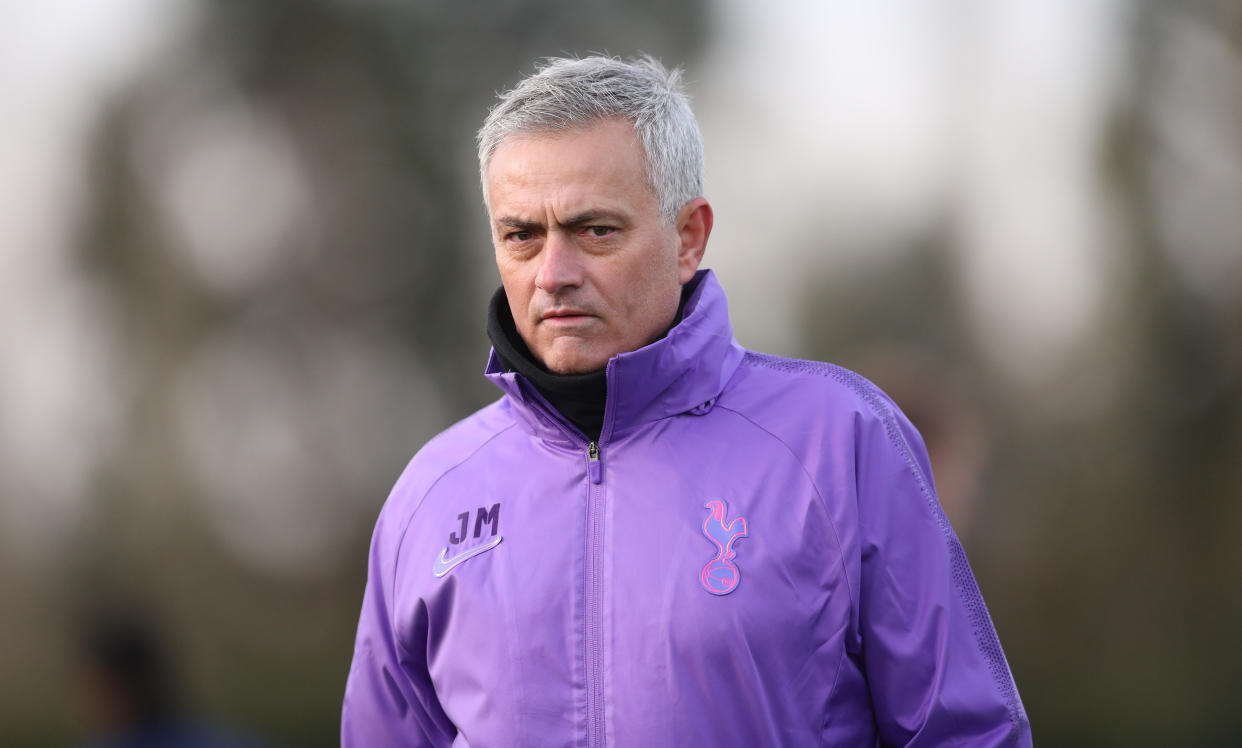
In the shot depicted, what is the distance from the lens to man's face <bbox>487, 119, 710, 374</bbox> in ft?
6.13

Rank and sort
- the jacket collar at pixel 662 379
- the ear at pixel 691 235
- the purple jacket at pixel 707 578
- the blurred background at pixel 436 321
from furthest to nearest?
1. the blurred background at pixel 436 321
2. the ear at pixel 691 235
3. the jacket collar at pixel 662 379
4. the purple jacket at pixel 707 578

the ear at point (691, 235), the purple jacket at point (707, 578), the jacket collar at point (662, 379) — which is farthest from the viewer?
the ear at point (691, 235)

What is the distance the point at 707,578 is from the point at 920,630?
0.32 metres

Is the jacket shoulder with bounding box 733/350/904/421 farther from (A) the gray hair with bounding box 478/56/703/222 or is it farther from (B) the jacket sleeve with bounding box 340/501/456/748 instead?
(B) the jacket sleeve with bounding box 340/501/456/748

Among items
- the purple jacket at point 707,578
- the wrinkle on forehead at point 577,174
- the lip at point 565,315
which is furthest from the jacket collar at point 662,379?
the wrinkle on forehead at point 577,174

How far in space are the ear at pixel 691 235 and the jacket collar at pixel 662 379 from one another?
5cm

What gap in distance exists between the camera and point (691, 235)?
2.04 m

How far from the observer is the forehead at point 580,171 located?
1.86 meters

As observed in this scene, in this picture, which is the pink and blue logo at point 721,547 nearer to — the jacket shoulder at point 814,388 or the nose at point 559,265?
the jacket shoulder at point 814,388

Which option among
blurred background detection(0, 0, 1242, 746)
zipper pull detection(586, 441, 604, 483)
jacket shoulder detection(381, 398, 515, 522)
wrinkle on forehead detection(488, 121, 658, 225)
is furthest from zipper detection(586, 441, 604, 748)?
blurred background detection(0, 0, 1242, 746)

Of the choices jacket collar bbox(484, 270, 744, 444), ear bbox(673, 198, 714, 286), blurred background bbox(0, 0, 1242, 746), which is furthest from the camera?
blurred background bbox(0, 0, 1242, 746)

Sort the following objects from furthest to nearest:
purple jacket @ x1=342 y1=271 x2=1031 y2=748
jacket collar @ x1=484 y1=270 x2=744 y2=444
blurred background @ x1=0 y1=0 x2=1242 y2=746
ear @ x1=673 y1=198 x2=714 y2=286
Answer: blurred background @ x1=0 y1=0 x2=1242 y2=746
ear @ x1=673 y1=198 x2=714 y2=286
jacket collar @ x1=484 y1=270 x2=744 y2=444
purple jacket @ x1=342 y1=271 x2=1031 y2=748

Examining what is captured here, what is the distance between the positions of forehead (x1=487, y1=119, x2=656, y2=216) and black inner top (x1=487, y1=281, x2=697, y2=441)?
23 centimetres

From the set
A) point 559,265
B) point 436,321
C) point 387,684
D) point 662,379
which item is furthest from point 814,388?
point 436,321
